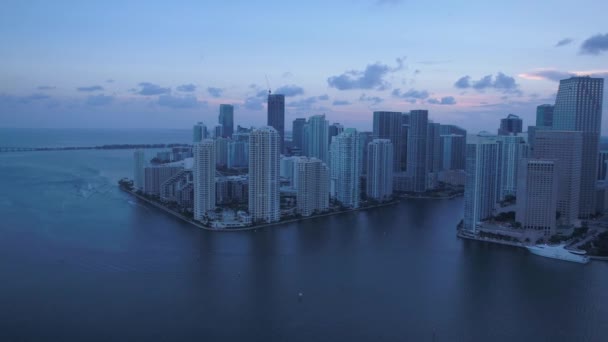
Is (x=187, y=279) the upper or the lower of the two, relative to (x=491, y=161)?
lower

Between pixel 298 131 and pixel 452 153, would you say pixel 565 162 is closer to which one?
pixel 452 153

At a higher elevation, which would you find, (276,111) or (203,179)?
(276,111)

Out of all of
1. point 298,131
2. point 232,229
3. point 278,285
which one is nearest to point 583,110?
point 232,229

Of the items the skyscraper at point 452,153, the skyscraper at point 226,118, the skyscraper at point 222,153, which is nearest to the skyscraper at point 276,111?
the skyscraper at point 222,153

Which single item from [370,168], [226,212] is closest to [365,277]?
[226,212]

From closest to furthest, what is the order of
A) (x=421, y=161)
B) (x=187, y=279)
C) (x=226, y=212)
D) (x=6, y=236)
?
(x=187, y=279) < (x=6, y=236) < (x=226, y=212) < (x=421, y=161)

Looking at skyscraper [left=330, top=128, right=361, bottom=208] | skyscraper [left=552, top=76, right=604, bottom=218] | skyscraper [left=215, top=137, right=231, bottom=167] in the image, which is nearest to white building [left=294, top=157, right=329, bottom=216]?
skyscraper [left=330, top=128, right=361, bottom=208]

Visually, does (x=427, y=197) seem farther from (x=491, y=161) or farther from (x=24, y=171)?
(x=24, y=171)
